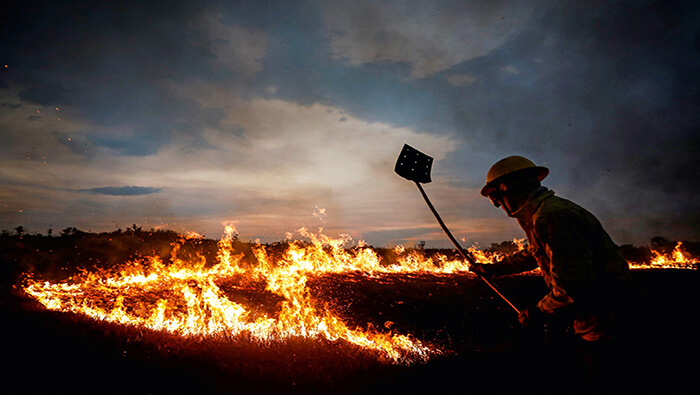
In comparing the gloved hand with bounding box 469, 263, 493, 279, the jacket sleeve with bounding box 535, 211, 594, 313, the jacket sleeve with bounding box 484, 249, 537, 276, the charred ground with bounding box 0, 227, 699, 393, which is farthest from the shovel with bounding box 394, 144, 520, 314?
the charred ground with bounding box 0, 227, 699, 393

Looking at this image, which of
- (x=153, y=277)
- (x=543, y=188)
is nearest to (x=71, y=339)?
(x=153, y=277)

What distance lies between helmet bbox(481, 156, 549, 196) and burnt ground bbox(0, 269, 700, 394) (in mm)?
1406

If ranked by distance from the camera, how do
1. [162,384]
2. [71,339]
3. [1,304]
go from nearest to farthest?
1. [162,384]
2. [71,339]
3. [1,304]

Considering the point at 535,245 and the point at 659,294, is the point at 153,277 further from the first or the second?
the point at 659,294

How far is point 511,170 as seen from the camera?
340 cm

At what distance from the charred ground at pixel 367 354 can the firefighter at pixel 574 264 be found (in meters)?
0.23

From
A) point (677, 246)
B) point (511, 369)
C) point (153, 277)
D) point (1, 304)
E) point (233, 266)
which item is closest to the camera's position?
point (511, 369)

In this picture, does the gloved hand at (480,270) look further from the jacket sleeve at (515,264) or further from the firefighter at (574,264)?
the firefighter at (574,264)

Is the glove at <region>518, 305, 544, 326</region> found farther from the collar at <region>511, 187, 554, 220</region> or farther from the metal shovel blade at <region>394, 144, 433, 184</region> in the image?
the metal shovel blade at <region>394, 144, 433, 184</region>

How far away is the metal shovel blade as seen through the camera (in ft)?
17.8

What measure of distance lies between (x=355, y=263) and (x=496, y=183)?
986 centimetres

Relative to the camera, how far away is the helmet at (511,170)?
10.9 feet

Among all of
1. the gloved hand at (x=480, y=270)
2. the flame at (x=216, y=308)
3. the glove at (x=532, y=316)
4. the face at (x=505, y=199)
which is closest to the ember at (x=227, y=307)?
the flame at (x=216, y=308)

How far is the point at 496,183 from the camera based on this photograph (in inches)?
140
